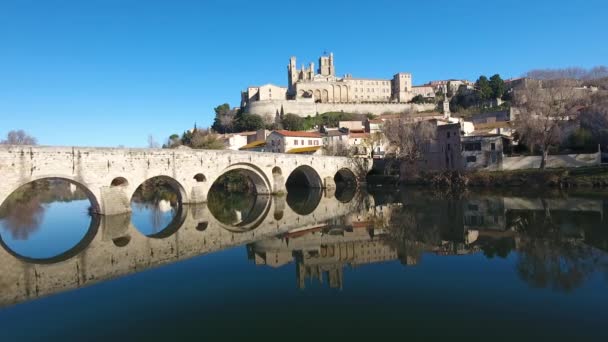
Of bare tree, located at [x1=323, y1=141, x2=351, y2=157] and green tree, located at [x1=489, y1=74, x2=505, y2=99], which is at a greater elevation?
green tree, located at [x1=489, y1=74, x2=505, y2=99]

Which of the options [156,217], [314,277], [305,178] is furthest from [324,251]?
[305,178]

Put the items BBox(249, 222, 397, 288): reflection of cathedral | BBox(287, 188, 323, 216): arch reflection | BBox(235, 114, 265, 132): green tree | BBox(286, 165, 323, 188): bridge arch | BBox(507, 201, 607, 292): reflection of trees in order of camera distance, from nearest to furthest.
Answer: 1. BBox(507, 201, 607, 292): reflection of trees
2. BBox(249, 222, 397, 288): reflection of cathedral
3. BBox(287, 188, 323, 216): arch reflection
4. BBox(286, 165, 323, 188): bridge arch
5. BBox(235, 114, 265, 132): green tree

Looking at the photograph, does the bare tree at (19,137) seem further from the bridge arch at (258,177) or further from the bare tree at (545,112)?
the bare tree at (545,112)

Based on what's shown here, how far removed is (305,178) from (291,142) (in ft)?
31.8

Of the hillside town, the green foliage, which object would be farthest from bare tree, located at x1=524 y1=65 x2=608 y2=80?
the green foliage

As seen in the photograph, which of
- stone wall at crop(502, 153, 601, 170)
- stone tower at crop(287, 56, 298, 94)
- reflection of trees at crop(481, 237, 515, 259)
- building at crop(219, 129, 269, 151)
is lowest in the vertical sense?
reflection of trees at crop(481, 237, 515, 259)

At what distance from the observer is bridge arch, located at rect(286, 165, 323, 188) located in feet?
150

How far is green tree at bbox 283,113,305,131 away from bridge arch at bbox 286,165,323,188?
29.8 metres

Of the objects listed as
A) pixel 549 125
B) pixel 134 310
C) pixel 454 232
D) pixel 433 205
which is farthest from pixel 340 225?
pixel 549 125

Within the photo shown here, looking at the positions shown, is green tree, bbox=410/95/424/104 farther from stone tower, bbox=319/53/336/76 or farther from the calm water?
the calm water

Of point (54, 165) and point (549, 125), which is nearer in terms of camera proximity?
point (54, 165)

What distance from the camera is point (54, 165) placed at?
22547 mm

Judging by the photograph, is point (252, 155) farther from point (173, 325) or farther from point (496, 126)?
point (496, 126)

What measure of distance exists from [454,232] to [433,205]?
9.82m
